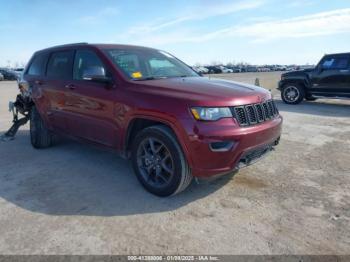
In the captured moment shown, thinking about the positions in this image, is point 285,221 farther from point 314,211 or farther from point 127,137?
point 127,137

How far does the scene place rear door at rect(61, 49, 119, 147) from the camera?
4316 mm

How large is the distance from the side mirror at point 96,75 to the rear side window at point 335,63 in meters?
9.88

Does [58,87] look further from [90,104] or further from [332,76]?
[332,76]

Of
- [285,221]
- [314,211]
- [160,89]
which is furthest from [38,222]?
[314,211]

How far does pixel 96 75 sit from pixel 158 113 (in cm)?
119

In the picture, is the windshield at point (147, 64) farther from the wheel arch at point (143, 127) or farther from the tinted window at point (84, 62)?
the wheel arch at point (143, 127)

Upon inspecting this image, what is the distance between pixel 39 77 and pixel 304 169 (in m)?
4.80

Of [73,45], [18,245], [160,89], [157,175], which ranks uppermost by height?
[73,45]

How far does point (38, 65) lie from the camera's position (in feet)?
20.1

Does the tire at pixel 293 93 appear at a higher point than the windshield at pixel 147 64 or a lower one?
lower

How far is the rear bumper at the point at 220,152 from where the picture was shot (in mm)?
3422

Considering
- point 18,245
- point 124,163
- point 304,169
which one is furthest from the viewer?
point 124,163

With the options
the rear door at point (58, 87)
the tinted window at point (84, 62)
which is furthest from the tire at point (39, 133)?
the tinted window at point (84, 62)

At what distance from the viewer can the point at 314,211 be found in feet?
11.6
